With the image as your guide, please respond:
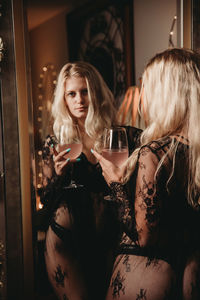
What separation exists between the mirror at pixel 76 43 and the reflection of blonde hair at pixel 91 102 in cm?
3

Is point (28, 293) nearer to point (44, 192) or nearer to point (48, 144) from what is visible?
point (44, 192)

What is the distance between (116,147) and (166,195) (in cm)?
28

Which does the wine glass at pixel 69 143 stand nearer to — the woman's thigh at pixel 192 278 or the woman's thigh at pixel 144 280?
the woman's thigh at pixel 144 280

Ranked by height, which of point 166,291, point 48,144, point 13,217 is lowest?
point 166,291

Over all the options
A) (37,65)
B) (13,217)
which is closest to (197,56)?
(37,65)

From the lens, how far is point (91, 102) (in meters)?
1.44

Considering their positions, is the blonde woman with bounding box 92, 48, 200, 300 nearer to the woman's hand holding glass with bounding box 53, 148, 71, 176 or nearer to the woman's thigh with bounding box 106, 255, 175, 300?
the woman's thigh with bounding box 106, 255, 175, 300

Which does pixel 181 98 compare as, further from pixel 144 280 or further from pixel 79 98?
pixel 144 280

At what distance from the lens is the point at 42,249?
4.62ft

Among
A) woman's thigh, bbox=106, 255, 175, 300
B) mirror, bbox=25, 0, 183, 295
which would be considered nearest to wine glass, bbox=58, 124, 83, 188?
mirror, bbox=25, 0, 183, 295

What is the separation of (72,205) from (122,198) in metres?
0.41

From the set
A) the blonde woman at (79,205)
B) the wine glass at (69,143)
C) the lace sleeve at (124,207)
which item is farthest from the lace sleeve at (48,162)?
the lace sleeve at (124,207)

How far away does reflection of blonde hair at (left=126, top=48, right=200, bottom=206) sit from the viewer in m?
1.02

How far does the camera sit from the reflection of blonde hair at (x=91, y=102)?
1.40 metres
